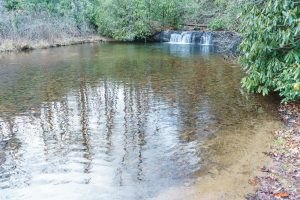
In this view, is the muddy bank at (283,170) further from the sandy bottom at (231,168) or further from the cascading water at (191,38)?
the cascading water at (191,38)

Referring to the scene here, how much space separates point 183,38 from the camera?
1107 inches

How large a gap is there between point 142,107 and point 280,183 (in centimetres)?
520

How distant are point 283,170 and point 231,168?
2.73ft

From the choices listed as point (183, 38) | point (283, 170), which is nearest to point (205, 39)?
point (183, 38)

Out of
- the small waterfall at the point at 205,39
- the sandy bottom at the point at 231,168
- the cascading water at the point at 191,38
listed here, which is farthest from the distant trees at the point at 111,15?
the sandy bottom at the point at 231,168

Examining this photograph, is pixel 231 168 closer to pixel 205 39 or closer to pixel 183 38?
pixel 205 39

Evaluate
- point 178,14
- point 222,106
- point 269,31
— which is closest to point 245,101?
point 222,106

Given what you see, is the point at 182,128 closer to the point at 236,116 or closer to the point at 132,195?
the point at 236,116

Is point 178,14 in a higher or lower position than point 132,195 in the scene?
higher

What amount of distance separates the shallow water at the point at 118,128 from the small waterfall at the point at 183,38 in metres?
12.7

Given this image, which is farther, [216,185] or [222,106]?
[222,106]

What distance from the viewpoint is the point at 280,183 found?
5109 millimetres

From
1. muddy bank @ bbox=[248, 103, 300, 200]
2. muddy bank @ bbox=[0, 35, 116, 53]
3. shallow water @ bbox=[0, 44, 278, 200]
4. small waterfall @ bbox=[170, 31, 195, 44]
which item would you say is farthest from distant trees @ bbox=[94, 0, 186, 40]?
muddy bank @ bbox=[248, 103, 300, 200]

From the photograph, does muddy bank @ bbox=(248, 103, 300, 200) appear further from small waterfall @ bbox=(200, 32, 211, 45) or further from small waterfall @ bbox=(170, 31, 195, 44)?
small waterfall @ bbox=(170, 31, 195, 44)
